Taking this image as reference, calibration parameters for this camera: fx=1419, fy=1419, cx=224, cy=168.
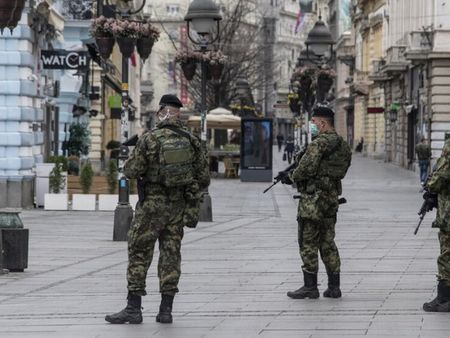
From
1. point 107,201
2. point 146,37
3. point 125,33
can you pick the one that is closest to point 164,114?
point 125,33

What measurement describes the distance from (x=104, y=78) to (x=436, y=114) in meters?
13.7

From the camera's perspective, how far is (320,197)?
45.3 feet

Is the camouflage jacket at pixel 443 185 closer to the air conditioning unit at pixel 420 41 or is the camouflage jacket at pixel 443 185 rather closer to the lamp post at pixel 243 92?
the air conditioning unit at pixel 420 41

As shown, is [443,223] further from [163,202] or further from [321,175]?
[163,202]

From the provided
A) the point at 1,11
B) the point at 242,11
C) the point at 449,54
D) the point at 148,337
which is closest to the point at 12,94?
the point at 1,11

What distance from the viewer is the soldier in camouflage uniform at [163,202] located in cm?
1198

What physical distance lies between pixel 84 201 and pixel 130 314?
18.9 meters

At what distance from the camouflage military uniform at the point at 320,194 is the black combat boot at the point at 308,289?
0.22 ft

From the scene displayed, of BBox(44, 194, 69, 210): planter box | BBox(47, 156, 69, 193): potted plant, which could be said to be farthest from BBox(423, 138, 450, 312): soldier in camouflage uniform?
BBox(47, 156, 69, 193): potted plant

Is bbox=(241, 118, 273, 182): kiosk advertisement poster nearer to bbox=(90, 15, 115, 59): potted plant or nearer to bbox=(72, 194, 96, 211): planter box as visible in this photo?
bbox=(72, 194, 96, 211): planter box

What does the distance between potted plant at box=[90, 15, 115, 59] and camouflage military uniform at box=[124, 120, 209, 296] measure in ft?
39.4

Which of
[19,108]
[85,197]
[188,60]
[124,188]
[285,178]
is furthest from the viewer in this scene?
[188,60]

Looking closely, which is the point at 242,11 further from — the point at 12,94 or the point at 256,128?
the point at 12,94

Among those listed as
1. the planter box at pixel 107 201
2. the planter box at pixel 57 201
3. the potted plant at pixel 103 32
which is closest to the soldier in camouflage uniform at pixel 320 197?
the potted plant at pixel 103 32
